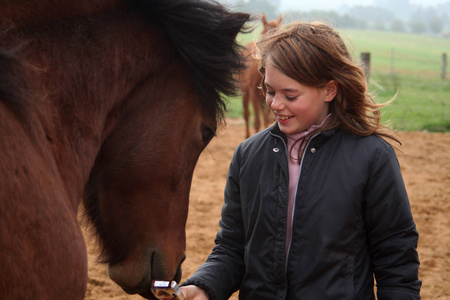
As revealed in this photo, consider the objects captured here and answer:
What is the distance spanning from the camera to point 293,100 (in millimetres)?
1950

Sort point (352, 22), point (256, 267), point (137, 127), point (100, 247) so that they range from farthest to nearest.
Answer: point (352, 22) → point (100, 247) → point (256, 267) → point (137, 127)

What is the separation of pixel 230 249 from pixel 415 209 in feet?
14.3

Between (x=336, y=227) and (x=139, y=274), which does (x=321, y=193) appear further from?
(x=139, y=274)

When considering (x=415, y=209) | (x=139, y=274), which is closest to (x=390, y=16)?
(x=415, y=209)

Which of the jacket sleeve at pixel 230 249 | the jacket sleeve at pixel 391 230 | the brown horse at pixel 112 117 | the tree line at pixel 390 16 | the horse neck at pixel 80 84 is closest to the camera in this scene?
the brown horse at pixel 112 117

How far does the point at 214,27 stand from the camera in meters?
1.90

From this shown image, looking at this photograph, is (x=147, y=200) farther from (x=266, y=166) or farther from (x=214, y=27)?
(x=214, y=27)

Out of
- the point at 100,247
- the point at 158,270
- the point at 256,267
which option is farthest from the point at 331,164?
the point at 100,247

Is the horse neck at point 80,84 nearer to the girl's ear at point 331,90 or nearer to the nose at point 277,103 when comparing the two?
the nose at point 277,103

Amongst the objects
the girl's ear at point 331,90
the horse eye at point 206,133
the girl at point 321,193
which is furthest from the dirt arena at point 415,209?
the girl's ear at point 331,90

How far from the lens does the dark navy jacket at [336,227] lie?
1860 millimetres

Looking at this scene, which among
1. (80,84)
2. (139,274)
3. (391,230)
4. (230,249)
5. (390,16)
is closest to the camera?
(80,84)

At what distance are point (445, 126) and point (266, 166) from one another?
33.4 ft

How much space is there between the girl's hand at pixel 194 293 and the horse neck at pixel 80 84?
66 centimetres
